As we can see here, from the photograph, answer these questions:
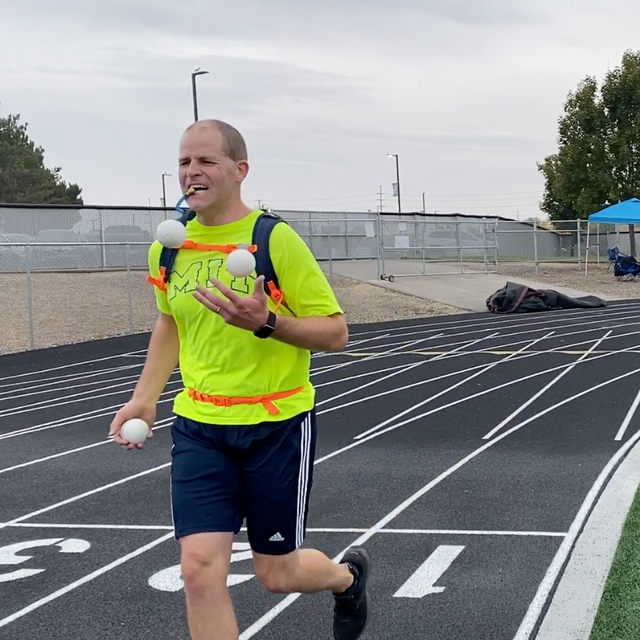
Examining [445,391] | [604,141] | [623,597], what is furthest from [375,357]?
[604,141]

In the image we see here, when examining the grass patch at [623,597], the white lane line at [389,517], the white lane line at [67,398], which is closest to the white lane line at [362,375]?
the white lane line at [67,398]

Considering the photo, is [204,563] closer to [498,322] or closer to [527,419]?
[527,419]

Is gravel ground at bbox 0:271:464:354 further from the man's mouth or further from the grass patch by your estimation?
the man's mouth

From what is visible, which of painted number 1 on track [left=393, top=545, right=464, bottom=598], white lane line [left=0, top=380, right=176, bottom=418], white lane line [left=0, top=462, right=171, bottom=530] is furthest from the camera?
white lane line [left=0, top=380, right=176, bottom=418]

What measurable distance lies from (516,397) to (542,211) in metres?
47.2

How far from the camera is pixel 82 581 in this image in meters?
4.76

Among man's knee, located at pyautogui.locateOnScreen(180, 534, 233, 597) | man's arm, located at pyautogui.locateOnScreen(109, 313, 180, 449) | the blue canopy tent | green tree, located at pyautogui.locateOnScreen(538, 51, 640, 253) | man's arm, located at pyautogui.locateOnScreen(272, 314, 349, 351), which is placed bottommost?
man's knee, located at pyautogui.locateOnScreen(180, 534, 233, 597)

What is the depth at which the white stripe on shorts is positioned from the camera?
3299 mm

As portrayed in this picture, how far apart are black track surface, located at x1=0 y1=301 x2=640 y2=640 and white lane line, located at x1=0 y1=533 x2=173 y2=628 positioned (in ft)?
0.05

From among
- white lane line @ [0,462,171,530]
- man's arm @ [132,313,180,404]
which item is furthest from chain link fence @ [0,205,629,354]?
man's arm @ [132,313,180,404]

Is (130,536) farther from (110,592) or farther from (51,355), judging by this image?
(51,355)

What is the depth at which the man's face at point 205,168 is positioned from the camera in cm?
321

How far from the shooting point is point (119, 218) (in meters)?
28.5

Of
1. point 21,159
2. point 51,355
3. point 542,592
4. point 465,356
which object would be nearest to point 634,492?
point 542,592
